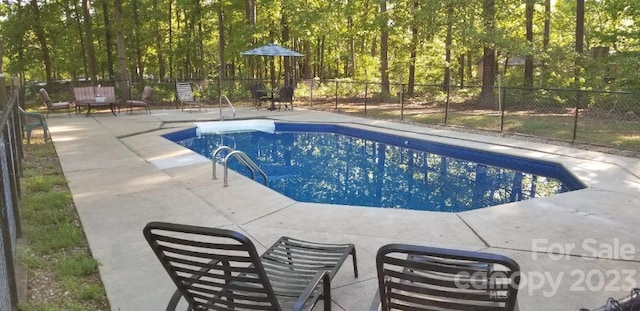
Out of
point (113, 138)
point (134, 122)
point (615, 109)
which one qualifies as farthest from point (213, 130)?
point (615, 109)

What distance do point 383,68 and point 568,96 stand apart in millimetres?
6803

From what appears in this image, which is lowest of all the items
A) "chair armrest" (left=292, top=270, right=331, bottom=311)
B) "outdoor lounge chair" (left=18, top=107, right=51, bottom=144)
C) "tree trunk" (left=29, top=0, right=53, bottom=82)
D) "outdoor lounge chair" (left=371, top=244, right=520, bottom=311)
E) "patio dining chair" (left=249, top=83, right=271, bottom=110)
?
"chair armrest" (left=292, top=270, right=331, bottom=311)

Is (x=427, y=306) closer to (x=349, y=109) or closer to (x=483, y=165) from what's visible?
(x=483, y=165)

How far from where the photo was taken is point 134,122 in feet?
38.4

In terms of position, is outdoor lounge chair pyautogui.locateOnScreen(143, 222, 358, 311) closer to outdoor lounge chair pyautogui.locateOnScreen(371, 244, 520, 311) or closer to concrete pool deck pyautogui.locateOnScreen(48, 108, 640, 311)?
concrete pool deck pyautogui.locateOnScreen(48, 108, 640, 311)

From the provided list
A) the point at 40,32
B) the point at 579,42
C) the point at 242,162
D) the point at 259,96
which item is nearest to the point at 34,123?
the point at 242,162

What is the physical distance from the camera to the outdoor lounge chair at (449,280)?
162cm

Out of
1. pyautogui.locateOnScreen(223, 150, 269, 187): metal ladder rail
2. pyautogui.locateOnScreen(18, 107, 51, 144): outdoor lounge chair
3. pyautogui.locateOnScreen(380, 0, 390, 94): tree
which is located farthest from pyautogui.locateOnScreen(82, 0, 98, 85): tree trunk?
pyautogui.locateOnScreen(223, 150, 269, 187): metal ladder rail

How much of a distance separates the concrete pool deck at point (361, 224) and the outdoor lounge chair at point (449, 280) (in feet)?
3.34

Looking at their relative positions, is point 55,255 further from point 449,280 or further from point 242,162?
point 449,280

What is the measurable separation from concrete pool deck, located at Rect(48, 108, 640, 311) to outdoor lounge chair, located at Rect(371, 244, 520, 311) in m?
1.02

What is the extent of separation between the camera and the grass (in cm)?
287

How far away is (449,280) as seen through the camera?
1.76 metres

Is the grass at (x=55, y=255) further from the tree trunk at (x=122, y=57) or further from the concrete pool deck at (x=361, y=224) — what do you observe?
the tree trunk at (x=122, y=57)
